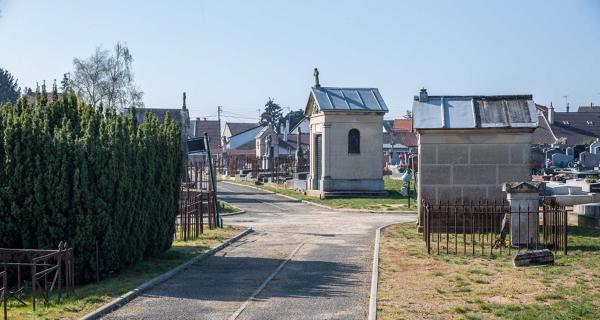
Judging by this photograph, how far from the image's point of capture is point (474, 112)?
22516 mm

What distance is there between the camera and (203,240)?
20906 millimetres

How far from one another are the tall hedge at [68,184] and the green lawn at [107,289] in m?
0.41

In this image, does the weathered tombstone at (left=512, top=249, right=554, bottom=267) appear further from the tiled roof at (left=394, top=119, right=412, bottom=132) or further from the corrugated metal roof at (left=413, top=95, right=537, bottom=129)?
the tiled roof at (left=394, top=119, right=412, bottom=132)

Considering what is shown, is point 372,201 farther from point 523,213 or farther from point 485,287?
point 485,287

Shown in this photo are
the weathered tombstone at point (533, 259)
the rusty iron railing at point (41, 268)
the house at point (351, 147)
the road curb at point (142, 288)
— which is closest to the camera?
the road curb at point (142, 288)

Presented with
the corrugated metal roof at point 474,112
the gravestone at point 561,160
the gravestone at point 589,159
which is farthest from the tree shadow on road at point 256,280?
the gravestone at point 561,160

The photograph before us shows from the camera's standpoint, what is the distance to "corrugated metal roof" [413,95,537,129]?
21938 mm

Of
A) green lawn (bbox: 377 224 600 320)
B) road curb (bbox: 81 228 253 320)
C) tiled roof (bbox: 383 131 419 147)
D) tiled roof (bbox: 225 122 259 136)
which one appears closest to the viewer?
green lawn (bbox: 377 224 600 320)

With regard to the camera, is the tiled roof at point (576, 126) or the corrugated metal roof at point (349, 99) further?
the tiled roof at point (576, 126)

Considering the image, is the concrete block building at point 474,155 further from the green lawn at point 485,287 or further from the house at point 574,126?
the house at point 574,126

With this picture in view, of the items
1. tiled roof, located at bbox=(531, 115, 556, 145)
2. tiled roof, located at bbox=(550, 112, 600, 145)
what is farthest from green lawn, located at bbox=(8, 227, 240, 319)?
tiled roof, located at bbox=(550, 112, 600, 145)

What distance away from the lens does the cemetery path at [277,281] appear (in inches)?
455

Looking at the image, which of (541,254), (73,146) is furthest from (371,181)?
(73,146)

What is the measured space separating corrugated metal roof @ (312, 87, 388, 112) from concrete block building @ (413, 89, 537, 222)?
60.6ft
